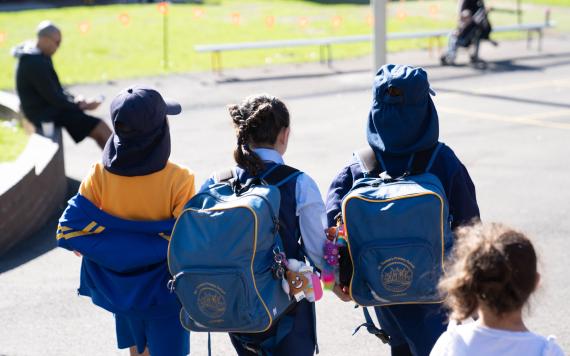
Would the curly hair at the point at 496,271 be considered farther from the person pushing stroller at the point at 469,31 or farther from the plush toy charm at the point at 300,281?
the person pushing stroller at the point at 469,31

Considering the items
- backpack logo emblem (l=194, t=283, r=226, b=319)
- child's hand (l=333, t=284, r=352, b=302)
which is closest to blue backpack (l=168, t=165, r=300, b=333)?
backpack logo emblem (l=194, t=283, r=226, b=319)

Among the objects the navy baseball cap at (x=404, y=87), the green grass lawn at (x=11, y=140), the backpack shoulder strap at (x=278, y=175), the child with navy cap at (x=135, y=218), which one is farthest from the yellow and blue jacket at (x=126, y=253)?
the green grass lawn at (x=11, y=140)

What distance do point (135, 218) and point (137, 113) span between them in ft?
1.78

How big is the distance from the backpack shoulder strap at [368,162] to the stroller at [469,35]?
14.2 metres

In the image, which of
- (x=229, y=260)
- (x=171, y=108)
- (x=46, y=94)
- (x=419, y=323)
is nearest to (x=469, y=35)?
(x=46, y=94)

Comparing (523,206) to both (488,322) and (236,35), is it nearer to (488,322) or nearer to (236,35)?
(488,322)

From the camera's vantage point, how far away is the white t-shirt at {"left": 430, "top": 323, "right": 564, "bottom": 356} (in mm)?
2889

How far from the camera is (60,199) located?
931cm

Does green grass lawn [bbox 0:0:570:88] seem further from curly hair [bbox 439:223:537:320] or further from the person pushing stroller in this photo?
curly hair [bbox 439:223:537:320]

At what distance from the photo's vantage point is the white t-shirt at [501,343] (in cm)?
289

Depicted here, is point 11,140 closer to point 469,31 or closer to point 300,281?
point 300,281

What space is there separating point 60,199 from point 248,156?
5.79m

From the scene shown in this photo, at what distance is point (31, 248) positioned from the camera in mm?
7984

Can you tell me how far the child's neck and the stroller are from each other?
15480 mm
